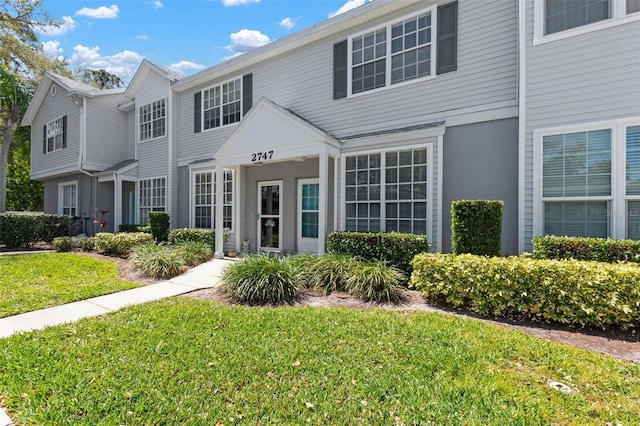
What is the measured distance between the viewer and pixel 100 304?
18.9ft

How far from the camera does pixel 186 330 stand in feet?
14.4

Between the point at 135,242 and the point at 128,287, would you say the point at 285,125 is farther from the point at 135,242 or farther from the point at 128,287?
the point at 135,242

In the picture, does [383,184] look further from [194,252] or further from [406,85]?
[194,252]

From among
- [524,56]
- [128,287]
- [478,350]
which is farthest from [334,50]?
[478,350]

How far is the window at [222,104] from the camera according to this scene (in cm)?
1195

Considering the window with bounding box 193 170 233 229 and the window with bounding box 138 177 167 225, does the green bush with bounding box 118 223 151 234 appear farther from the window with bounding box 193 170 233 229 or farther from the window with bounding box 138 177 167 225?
the window with bounding box 193 170 233 229

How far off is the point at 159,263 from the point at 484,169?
7871 mm

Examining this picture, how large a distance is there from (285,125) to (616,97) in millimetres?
7071

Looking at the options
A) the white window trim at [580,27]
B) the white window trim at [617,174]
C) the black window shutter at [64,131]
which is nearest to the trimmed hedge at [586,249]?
the white window trim at [617,174]

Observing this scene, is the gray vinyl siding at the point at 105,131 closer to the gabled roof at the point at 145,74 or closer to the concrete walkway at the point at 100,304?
the gabled roof at the point at 145,74

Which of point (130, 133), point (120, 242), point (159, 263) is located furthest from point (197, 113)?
point (159, 263)

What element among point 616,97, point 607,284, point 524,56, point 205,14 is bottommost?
point 607,284

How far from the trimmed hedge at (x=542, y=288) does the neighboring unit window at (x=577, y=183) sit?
167 cm

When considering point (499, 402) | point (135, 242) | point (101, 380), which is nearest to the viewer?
point (499, 402)
